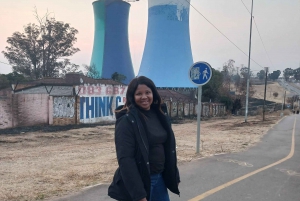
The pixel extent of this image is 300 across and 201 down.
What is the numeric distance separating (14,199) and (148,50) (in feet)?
94.7

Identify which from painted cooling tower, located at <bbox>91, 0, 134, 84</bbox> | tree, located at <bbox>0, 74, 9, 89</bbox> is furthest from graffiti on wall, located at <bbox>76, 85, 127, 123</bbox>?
painted cooling tower, located at <bbox>91, 0, 134, 84</bbox>

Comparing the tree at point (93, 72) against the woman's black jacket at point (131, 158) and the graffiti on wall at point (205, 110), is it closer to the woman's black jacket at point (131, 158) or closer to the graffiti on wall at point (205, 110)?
the graffiti on wall at point (205, 110)

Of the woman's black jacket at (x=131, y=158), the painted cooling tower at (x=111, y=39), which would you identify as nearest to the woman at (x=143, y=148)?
the woman's black jacket at (x=131, y=158)

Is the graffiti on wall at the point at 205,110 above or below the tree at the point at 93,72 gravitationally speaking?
below

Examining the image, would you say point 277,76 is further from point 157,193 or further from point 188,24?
point 157,193

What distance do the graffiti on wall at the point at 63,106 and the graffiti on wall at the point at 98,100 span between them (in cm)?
75

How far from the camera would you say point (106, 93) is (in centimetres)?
1895

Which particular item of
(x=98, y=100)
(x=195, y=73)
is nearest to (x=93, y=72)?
(x=98, y=100)

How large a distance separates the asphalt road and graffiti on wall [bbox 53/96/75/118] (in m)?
11.0

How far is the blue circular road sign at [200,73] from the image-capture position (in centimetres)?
648

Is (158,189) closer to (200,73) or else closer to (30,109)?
(200,73)

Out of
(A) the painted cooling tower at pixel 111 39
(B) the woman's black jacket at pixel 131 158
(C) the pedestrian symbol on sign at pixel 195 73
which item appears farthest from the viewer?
(A) the painted cooling tower at pixel 111 39

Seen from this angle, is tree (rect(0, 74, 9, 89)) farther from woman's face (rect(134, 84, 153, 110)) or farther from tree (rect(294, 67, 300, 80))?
tree (rect(294, 67, 300, 80))

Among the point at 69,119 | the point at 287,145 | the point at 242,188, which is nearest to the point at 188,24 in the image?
the point at 69,119
